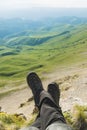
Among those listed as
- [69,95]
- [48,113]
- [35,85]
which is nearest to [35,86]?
[35,85]

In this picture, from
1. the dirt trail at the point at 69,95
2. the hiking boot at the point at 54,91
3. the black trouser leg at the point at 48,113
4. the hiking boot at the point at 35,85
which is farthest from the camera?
the dirt trail at the point at 69,95

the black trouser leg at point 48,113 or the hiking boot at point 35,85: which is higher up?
the hiking boot at point 35,85

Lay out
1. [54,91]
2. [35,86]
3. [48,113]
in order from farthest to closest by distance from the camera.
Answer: [35,86] → [54,91] → [48,113]

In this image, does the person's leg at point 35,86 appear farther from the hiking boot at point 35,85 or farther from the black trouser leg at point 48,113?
the black trouser leg at point 48,113

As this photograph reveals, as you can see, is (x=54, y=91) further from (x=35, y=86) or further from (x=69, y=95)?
(x=69, y=95)

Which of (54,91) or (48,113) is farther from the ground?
(54,91)

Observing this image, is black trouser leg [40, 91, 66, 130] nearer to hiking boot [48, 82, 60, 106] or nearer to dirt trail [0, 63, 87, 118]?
hiking boot [48, 82, 60, 106]

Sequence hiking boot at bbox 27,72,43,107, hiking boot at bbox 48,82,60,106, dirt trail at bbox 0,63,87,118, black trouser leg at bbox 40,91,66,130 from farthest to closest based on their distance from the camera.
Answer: dirt trail at bbox 0,63,87,118
hiking boot at bbox 27,72,43,107
hiking boot at bbox 48,82,60,106
black trouser leg at bbox 40,91,66,130

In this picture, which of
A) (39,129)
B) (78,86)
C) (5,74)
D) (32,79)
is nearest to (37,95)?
(32,79)

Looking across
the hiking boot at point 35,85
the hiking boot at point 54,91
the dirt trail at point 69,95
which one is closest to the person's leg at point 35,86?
the hiking boot at point 35,85

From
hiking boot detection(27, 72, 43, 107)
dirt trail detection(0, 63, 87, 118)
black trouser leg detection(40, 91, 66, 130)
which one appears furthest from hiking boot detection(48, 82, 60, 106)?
dirt trail detection(0, 63, 87, 118)

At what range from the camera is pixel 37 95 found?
13211 mm

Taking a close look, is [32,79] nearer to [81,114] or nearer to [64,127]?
[81,114]

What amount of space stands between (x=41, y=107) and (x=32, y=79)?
11.8 feet
